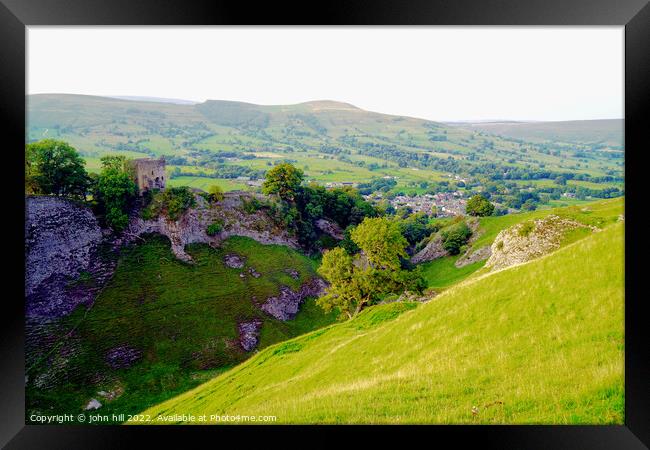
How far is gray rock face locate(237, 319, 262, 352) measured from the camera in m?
24.5

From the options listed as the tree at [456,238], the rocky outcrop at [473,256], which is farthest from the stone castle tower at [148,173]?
the tree at [456,238]

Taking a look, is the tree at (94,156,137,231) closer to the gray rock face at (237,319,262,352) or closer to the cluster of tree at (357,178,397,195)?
the gray rock face at (237,319,262,352)

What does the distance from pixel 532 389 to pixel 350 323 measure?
7.99 m

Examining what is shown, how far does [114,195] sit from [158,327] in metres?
8.27

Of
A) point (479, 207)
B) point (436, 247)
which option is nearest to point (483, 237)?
point (436, 247)

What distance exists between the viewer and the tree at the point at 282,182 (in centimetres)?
3609

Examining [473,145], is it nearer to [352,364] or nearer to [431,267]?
[431,267]

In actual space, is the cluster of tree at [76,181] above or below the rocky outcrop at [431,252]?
above

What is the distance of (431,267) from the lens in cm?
3441

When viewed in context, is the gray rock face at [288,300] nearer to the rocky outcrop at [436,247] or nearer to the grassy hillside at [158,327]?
the grassy hillside at [158,327]

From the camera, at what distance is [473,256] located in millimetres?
31484

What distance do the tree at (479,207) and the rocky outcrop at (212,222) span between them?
51.7 feet

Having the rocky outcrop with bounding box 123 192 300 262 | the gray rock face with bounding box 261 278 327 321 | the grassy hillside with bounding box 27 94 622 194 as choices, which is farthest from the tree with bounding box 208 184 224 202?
→ the grassy hillside with bounding box 27 94 622 194

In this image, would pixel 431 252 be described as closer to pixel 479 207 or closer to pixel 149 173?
pixel 479 207
